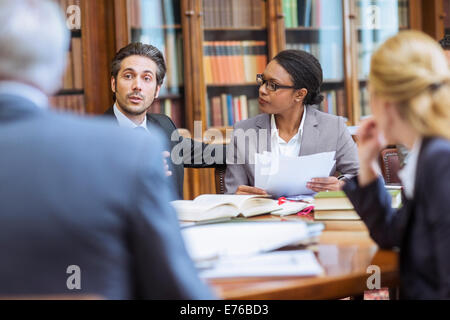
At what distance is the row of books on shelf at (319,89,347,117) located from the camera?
450 centimetres

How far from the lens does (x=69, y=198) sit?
82 cm

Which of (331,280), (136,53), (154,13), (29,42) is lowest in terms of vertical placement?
(331,280)

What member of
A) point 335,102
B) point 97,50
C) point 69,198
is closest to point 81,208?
point 69,198

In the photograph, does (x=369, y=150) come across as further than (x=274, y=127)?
No

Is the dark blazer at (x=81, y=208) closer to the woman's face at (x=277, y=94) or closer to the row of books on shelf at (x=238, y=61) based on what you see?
the woman's face at (x=277, y=94)

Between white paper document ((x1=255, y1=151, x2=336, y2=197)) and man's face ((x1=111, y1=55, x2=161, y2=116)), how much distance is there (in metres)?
0.84

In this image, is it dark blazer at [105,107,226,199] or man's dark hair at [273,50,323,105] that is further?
man's dark hair at [273,50,323,105]

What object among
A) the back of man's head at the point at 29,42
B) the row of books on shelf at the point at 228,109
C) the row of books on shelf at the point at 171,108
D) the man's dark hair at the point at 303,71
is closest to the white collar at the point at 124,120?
the man's dark hair at the point at 303,71

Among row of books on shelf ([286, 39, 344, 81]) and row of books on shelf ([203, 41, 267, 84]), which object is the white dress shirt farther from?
row of books on shelf ([286, 39, 344, 81])

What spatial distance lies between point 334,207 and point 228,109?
2.58 meters

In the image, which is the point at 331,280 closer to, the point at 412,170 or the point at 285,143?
the point at 412,170

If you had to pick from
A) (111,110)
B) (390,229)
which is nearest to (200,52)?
(111,110)

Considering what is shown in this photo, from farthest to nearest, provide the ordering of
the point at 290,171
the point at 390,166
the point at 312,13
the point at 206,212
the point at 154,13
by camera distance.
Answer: the point at 312,13
the point at 154,13
the point at 390,166
the point at 290,171
the point at 206,212

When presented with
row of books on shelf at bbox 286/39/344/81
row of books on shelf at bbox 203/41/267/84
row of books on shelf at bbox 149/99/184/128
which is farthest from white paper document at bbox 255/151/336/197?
row of books on shelf at bbox 286/39/344/81
